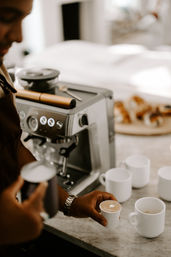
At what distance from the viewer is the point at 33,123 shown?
1393mm

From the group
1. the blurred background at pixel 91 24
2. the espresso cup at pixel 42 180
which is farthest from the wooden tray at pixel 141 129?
the blurred background at pixel 91 24

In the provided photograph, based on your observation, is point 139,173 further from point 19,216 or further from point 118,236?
point 19,216

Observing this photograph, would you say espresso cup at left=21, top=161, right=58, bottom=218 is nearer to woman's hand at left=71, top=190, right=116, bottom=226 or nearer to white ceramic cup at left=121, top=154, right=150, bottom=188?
woman's hand at left=71, top=190, right=116, bottom=226

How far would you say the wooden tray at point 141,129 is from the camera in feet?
6.33

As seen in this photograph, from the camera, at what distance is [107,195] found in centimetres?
124

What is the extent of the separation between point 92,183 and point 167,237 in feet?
1.29

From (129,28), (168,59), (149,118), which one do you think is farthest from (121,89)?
(129,28)

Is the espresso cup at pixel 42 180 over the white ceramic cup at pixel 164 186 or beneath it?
over

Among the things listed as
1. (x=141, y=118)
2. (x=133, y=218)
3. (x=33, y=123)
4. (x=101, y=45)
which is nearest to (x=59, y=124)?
(x=33, y=123)

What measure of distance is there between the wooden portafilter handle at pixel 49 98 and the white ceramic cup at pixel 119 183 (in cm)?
32

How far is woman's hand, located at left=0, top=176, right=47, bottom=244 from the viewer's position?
82cm

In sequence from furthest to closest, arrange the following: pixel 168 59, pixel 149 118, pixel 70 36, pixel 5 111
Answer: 1. pixel 70 36
2. pixel 168 59
3. pixel 149 118
4. pixel 5 111

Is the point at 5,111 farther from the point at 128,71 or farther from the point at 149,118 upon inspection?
the point at 128,71

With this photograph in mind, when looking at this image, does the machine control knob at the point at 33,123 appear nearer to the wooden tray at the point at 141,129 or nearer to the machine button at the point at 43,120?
the machine button at the point at 43,120
